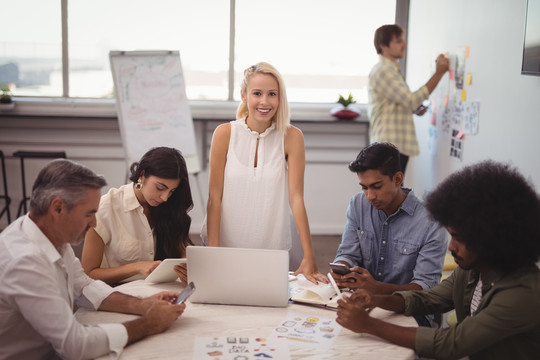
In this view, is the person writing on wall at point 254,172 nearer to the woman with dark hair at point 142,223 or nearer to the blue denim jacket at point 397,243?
the woman with dark hair at point 142,223

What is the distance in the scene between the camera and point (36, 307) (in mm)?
1531

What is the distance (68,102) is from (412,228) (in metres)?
3.86

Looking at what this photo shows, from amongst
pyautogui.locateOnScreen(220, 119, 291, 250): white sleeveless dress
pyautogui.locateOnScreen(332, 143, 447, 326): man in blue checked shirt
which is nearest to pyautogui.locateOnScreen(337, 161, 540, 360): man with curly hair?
pyautogui.locateOnScreen(332, 143, 447, 326): man in blue checked shirt

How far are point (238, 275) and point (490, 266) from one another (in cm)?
73

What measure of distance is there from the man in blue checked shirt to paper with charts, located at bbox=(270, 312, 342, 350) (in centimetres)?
26

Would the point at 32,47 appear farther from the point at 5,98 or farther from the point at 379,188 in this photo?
the point at 379,188

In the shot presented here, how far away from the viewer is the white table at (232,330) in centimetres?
160

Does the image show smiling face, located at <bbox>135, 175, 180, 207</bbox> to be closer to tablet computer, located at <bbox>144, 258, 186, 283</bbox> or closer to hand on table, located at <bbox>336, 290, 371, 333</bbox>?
tablet computer, located at <bbox>144, 258, 186, 283</bbox>

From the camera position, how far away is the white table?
160 cm

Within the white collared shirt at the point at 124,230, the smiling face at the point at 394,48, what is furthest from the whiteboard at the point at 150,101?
the white collared shirt at the point at 124,230

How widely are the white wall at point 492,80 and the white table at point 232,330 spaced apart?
113cm

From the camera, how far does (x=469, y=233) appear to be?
62.7 inches

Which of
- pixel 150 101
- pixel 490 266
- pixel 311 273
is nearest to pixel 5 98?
pixel 150 101

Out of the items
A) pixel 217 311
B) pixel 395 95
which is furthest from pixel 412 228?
pixel 395 95
